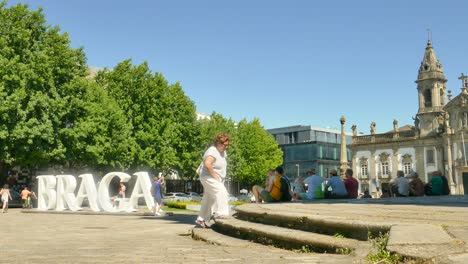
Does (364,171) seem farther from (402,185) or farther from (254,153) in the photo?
(402,185)

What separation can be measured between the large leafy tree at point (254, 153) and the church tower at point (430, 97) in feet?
82.9

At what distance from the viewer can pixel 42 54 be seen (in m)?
32.3

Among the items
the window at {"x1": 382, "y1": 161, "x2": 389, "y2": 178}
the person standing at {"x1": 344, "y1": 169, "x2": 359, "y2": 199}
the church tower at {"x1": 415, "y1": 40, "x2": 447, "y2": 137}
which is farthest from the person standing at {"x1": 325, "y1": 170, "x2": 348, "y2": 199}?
the window at {"x1": 382, "y1": 161, "x2": 389, "y2": 178}

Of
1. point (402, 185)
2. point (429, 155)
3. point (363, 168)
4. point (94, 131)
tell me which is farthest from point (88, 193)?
point (363, 168)

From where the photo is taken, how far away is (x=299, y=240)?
6.22 m

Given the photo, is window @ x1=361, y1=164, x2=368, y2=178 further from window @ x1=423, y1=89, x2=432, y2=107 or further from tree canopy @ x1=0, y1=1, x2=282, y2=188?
tree canopy @ x1=0, y1=1, x2=282, y2=188

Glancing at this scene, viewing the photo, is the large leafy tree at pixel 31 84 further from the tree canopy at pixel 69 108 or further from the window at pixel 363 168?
the window at pixel 363 168

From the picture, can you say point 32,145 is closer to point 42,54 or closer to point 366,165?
point 42,54

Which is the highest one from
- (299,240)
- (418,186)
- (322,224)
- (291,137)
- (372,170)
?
(291,137)

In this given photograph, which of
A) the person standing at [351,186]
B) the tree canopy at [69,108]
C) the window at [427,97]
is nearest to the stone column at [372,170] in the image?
the window at [427,97]

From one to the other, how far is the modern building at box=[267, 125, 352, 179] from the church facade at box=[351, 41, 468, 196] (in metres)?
15.4

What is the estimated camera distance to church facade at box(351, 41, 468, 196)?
73188mm

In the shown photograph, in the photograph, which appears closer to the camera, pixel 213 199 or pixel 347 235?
pixel 347 235

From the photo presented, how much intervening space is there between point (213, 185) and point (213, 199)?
0.90 feet
